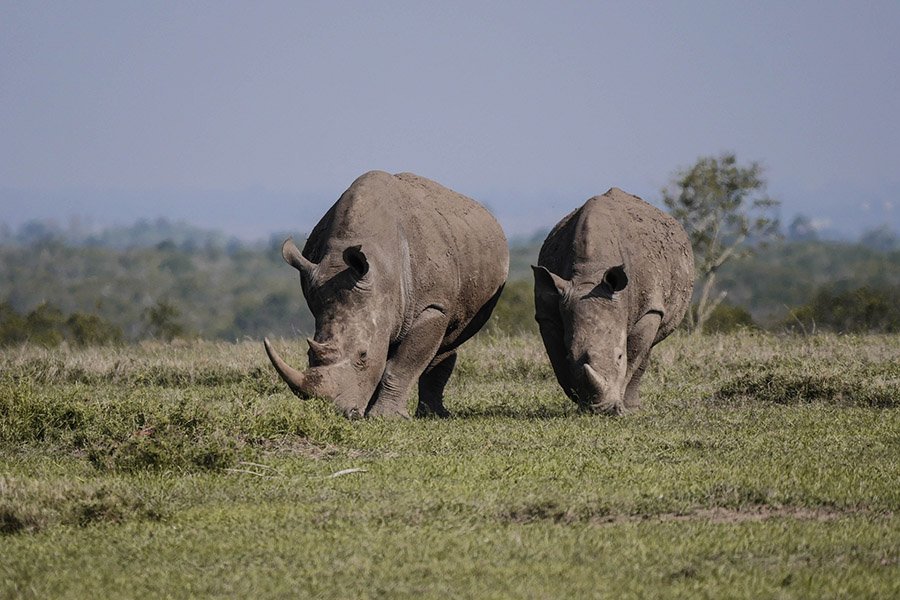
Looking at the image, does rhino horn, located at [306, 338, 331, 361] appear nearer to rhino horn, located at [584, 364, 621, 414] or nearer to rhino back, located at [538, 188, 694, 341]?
rhino horn, located at [584, 364, 621, 414]

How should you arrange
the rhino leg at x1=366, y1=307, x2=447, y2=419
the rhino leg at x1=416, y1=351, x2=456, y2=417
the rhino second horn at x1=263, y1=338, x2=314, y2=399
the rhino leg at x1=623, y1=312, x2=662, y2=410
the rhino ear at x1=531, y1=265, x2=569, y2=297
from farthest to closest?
the rhino leg at x1=416, y1=351, x2=456, y2=417 < the rhino leg at x1=623, y1=312, x2=662, y2=410 < the rhino leg at x1=366, y1=307, x2=447, y2=419 < the rhino ear at x1=531, y1=265, x2=569, y2=297 < the rhino second horn at x1=263, y1=338, x2=314, y2=399

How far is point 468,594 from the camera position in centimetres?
758

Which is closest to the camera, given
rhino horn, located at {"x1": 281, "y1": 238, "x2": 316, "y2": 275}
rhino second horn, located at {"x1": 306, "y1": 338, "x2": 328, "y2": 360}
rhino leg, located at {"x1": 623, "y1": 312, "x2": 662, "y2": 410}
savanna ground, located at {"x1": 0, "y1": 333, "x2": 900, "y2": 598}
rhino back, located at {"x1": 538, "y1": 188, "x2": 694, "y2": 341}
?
savanna ground, located at {"x1": 0, "y1": 333, "x2": 900, "y2": 598}

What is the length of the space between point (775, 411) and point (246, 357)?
7.79 m

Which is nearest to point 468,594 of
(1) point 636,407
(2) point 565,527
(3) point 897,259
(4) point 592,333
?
(2) point 565,527

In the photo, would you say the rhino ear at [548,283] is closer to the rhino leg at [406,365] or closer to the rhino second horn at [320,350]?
the rhino leg at [406,365]

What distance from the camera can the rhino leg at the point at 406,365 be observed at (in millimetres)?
14578

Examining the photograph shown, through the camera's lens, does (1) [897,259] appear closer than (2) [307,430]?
No

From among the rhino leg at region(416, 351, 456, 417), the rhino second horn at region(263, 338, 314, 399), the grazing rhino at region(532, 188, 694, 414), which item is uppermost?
the grazing rhino at region(532, 188, 694, 414)

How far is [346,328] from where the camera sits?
1380cm

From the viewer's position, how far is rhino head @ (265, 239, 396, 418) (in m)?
13.6

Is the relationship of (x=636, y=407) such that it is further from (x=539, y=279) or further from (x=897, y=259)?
(x=897, y=259)

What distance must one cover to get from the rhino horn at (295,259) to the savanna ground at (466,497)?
5.37 feet

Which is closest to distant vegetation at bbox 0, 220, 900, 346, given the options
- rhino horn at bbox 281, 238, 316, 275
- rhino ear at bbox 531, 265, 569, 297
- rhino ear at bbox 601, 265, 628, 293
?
rhino ear at bbox 531, 265, 569, 297
